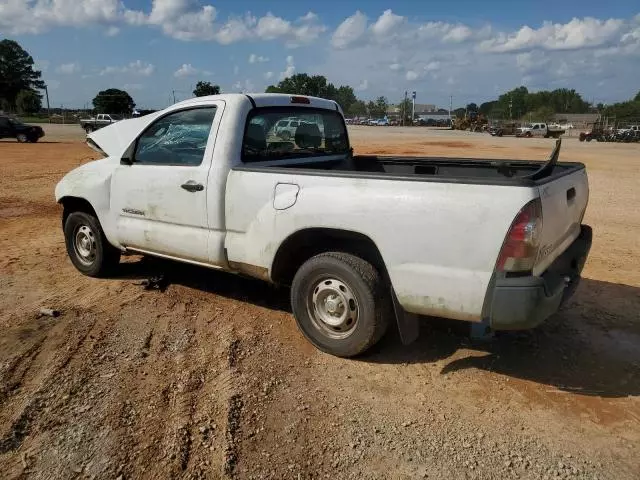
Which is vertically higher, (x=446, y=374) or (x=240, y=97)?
(x=240, y=97)

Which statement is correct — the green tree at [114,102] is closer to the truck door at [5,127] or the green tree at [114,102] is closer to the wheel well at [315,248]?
the truck door at [5,127]

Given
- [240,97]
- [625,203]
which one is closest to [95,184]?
[240,97]

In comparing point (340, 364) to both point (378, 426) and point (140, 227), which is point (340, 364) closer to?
point (378, 426)

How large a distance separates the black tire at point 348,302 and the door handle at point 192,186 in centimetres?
111

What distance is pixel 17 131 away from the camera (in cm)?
2947

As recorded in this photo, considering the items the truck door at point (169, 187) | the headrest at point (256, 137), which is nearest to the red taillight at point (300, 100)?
the headrest at point (256, 137)

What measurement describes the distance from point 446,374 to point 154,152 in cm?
316

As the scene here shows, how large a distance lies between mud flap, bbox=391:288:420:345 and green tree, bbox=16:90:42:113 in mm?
95601

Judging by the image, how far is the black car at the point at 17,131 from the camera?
2903 centimetres

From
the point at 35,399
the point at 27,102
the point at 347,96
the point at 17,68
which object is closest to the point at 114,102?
the point at 27,102

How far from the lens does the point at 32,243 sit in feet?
23.3

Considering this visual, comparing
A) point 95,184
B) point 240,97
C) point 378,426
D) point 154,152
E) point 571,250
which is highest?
point 240,97

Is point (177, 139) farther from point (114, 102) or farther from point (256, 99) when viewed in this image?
point (114, 102)

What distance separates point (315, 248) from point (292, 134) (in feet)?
4.23
